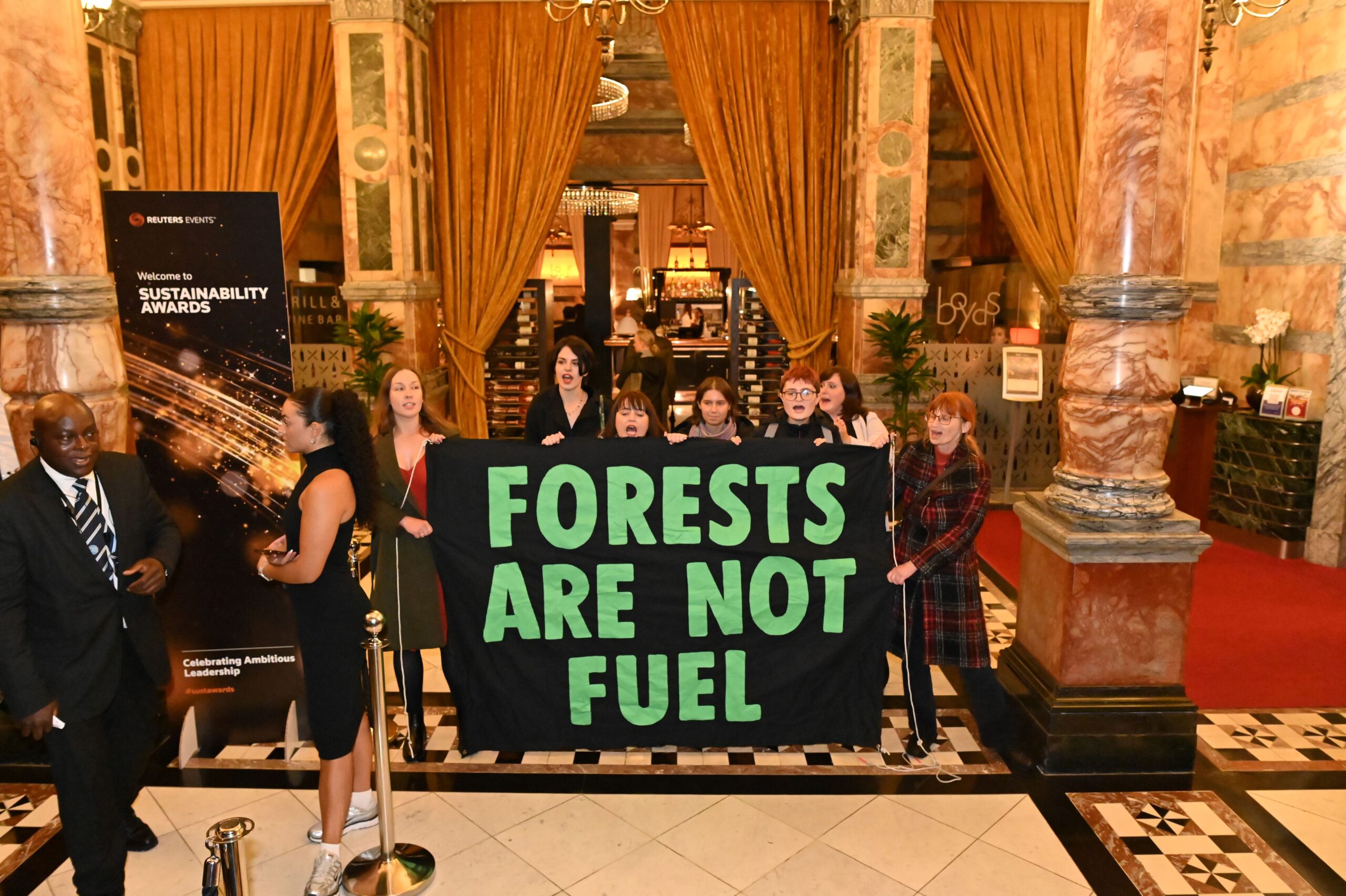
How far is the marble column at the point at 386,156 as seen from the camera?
806 cm

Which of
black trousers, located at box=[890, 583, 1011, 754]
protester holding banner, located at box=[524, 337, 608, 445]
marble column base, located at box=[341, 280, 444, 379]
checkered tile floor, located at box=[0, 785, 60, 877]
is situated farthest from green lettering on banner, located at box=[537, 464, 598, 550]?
marble column base, located at box=[341, 280, 444, 379]

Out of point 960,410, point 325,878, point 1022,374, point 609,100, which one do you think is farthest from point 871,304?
point 325,878

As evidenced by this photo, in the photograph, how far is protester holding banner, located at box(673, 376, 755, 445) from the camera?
176 inches

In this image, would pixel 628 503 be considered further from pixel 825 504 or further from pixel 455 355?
pixel 455 355

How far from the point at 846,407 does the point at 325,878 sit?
299 centimetres

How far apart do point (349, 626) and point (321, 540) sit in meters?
0.34

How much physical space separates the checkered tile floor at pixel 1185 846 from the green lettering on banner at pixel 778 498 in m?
1.61

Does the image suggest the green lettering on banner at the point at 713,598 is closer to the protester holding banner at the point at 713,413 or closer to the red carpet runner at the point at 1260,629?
the protester holding banner at the point at 713,413

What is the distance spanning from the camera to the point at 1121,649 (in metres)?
4.11

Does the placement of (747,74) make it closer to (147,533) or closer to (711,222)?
(147,533)

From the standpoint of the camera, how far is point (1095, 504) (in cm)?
409

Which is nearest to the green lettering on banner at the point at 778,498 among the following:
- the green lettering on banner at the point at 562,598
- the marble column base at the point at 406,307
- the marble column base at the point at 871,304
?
the green lettering on banner at the point at 562,598

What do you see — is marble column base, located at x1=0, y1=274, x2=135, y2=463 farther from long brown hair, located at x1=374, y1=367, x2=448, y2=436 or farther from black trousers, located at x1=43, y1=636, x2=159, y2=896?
black trousers, located at x1=43, y1=636, x2=159, y2=896

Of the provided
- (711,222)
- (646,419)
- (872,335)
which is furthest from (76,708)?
(711,222)
